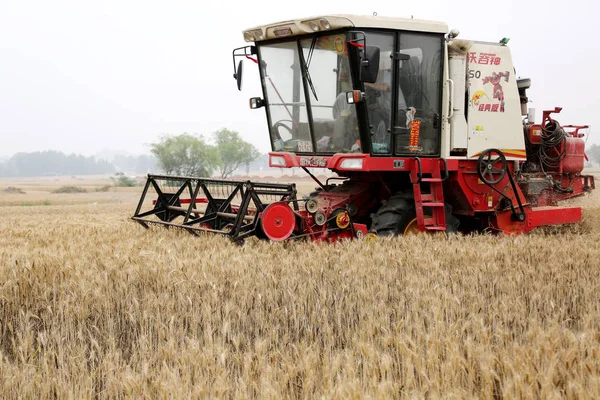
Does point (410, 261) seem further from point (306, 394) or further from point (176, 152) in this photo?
point (176, 152)

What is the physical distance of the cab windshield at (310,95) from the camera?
22.4ft

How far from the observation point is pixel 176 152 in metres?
75.8

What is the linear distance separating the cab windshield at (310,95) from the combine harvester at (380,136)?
0.01 metres

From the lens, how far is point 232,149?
8756cm

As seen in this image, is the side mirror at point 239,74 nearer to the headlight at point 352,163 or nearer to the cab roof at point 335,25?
the cab roof at point 335,25

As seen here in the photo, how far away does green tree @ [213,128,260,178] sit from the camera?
8719 centimetres

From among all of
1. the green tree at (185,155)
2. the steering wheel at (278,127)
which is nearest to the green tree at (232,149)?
the green tree at (185,155)

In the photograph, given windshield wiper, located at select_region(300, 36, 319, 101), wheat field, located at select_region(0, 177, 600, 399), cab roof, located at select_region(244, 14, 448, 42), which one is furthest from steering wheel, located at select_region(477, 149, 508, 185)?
windshield wiper, located at select_region(300, 36, 319, 101)

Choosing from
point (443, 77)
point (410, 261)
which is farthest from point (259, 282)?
point (443, 77)

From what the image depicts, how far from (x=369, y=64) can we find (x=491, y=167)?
2398 mm

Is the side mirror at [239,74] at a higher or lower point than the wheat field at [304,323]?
higher

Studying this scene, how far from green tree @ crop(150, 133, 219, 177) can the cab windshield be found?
68.4m

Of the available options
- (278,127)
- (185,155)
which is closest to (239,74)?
(278,127)

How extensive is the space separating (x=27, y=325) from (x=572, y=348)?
2.69m
